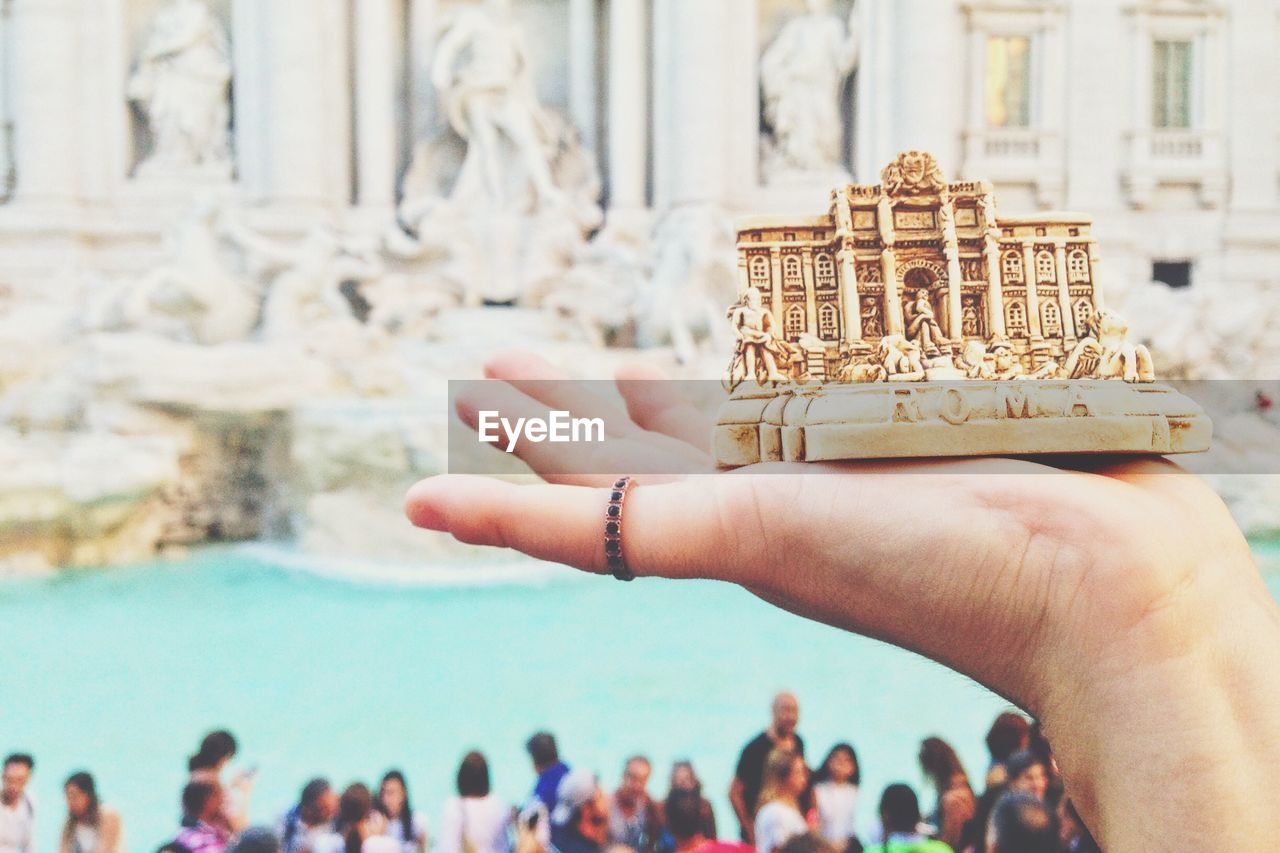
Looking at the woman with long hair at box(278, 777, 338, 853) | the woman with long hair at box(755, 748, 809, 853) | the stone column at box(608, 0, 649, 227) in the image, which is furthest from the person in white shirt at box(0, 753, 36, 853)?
the stone column at box(608, 0, 649, 227)

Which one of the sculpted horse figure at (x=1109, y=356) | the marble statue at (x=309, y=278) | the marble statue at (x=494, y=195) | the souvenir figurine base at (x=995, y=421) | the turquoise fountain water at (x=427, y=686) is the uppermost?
the marble statue at (x=494, y=195)

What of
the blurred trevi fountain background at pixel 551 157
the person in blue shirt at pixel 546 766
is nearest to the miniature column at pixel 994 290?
the person in blue shirt at pixel 546 766

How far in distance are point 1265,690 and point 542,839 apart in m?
2.58

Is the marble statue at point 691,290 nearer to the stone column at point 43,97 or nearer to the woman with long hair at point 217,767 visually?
the stone column at point 43,97

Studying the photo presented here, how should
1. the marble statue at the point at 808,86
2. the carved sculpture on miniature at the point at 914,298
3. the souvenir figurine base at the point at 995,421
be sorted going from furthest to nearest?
1. the marble statue at the point at 808,86
2. the carved sculpture on miniature at the point at 914,298
3. the souvenir figurine base at the point at 995,421

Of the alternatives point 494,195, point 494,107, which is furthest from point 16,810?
point 494,107

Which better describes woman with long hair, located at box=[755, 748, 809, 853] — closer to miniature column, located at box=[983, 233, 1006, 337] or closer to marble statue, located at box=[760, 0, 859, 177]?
miniature column, located at box=[983, 233, 1006, 337]

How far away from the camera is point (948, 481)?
1885 millimetres

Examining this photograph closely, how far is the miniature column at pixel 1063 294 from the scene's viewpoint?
10.6 feet

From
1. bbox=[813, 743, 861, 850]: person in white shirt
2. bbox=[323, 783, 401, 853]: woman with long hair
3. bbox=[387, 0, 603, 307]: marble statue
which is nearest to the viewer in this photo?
bbox=[323, 783, 401, 853]: woman with long hair

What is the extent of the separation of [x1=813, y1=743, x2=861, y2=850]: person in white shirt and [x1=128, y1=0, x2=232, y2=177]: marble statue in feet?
45.9

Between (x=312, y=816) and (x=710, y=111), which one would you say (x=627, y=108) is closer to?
(x=710, y=111)

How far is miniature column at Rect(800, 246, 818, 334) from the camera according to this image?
3.20 metres

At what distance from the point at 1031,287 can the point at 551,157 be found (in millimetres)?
12887
